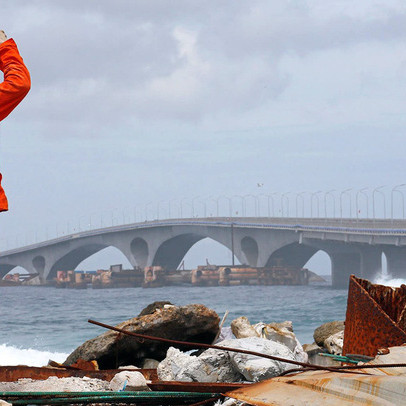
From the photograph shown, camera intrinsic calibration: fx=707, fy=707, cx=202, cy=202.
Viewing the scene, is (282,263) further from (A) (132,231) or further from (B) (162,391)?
(B) (162,391)

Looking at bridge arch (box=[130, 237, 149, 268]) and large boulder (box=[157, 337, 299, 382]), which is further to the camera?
bridge arch (box=[130, 237, 149, 268])

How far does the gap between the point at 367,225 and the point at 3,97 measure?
2590 inches

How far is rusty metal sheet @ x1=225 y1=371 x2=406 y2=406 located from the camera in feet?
9.55

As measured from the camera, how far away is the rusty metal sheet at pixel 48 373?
18.7 feet

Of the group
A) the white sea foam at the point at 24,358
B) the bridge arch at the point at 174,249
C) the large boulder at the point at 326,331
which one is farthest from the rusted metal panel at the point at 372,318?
the bridge arch at the point at 174,249

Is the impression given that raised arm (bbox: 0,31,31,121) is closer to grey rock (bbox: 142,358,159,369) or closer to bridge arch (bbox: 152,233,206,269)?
grey rock (bbox: 142,358,159,369)

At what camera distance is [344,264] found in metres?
77.8

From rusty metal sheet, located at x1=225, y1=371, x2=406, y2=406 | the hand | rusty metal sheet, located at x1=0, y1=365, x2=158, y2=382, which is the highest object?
the hand

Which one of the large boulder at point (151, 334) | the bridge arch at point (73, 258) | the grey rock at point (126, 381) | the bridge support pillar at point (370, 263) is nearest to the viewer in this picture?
the grey rock at point (126, 381)

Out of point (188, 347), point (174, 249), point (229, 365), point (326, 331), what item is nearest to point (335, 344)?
point (188, 347)

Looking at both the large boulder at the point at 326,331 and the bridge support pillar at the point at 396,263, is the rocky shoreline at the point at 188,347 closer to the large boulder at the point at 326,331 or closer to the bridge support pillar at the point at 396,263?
the large boulder at the point at 326,331

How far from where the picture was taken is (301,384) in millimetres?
3051

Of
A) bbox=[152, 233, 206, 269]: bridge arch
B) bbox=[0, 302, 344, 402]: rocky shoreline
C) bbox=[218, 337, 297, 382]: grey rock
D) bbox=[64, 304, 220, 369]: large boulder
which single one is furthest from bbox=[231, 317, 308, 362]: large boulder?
bbox=[152, 233, 206, 269]: bridge arch

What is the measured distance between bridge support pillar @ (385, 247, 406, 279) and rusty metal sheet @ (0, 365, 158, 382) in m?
67.2
